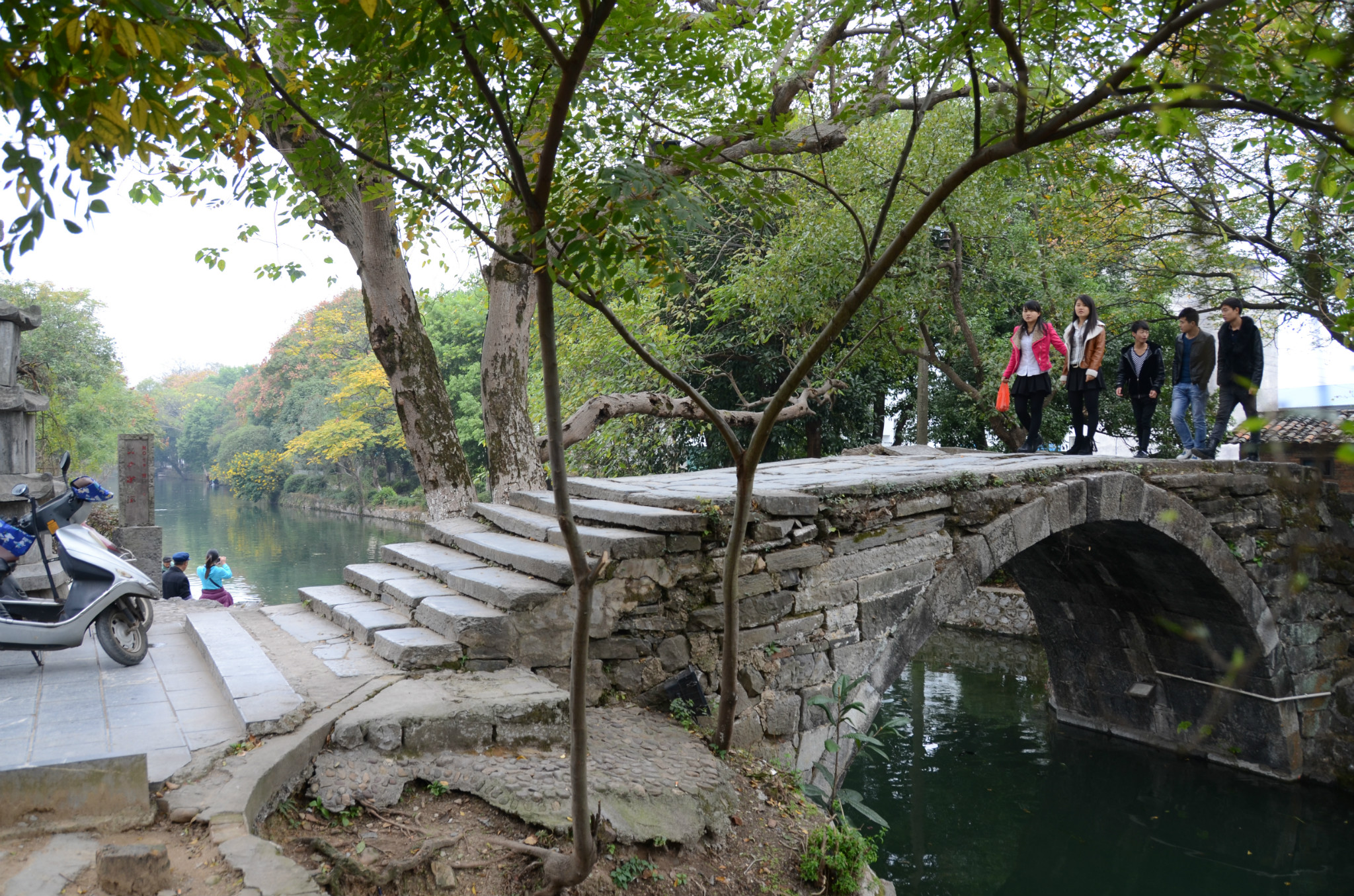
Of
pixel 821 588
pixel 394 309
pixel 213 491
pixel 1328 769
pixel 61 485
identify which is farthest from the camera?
pixel 213 491

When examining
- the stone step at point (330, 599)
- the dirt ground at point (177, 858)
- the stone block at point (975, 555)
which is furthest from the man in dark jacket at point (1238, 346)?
the dirt ground at point (177, 858)

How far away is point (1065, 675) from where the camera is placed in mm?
9820

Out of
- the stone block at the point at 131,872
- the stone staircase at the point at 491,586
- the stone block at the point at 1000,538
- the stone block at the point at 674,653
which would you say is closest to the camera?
the stone block at the point at 131,872

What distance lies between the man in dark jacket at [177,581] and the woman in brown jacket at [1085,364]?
7599 mm

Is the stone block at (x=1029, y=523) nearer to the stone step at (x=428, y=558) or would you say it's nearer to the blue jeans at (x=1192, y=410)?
the blue jeans at (x=1192, y=410)

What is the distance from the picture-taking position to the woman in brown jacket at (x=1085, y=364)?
697cm

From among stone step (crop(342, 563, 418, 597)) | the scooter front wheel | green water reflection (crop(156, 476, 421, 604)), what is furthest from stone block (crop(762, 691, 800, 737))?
green water reflection (crop(156, 476, 421, 604))

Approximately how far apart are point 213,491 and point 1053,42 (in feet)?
187

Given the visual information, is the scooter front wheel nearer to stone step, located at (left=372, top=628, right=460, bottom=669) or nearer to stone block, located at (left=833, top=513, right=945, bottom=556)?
stone step, located at (left=372, top=628, right=460, bottom=669)

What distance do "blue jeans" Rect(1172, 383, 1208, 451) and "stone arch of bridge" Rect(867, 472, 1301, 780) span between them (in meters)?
0.86

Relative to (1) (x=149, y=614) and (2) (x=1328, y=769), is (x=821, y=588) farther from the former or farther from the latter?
(2) (x=1328, y=769)

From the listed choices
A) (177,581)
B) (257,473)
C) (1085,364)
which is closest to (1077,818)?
(1085,364)

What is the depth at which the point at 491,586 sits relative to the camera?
3.85 meters

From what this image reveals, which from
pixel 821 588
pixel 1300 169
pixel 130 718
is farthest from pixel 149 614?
pixel 1300 169
